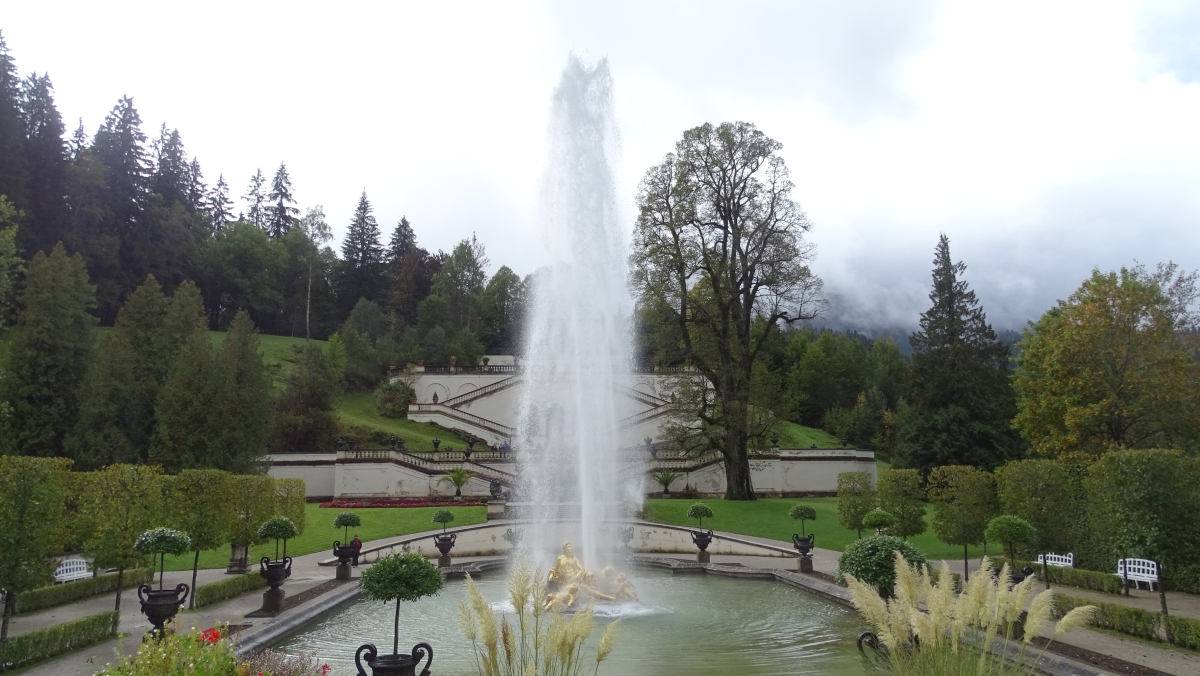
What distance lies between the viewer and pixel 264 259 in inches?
3250

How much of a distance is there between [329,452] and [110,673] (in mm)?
41823

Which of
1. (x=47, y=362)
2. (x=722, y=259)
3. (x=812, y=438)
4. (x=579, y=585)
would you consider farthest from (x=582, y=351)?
(x=812, y=438)

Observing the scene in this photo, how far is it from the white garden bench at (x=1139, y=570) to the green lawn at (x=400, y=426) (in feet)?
126

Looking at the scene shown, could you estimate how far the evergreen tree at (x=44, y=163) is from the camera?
59.5 m

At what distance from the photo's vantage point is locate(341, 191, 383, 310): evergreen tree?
8919cm

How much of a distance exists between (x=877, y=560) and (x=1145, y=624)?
17.3ft

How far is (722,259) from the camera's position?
37.9m

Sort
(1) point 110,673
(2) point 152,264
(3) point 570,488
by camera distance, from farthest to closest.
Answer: (2) point 152,264 < (3) point 570,488 < (1) point 110,673

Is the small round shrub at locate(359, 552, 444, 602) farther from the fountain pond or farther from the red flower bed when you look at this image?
the red flower bed

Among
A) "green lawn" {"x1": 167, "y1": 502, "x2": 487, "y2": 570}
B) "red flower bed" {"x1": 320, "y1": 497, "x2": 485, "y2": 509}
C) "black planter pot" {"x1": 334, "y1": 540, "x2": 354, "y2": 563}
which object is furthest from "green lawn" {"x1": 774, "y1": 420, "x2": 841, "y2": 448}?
"black planter pot" {"x1": 334, "y1": 540, "x2": 354, "y2": 563}

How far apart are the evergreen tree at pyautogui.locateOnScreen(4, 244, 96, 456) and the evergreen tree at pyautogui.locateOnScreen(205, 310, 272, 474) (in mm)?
7540

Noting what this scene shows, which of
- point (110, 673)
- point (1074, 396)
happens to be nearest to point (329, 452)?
point (1074, 396)

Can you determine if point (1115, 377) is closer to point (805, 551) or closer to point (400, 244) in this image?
point (805, 551)

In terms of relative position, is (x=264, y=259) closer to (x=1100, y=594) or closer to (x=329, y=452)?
(x=329, y=452)
